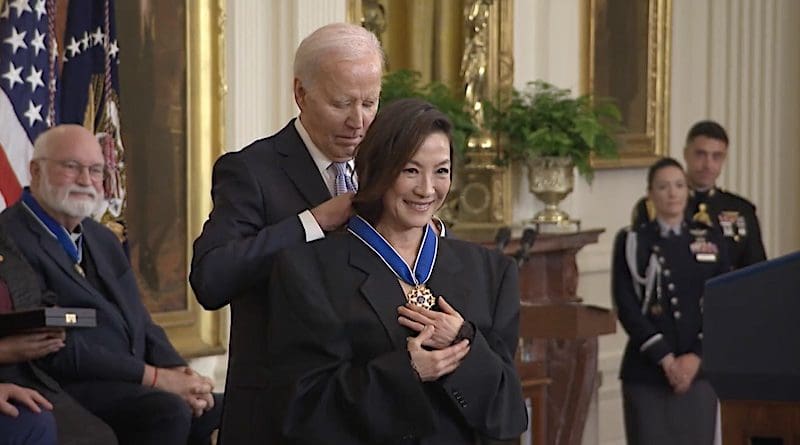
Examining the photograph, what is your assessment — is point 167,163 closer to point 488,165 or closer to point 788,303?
point 488,165

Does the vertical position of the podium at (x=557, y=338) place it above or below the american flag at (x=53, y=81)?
below

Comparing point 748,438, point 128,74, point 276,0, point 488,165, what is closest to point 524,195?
point 488,165

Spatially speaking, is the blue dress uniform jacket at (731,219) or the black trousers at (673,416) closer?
the black trousers at (673,416)

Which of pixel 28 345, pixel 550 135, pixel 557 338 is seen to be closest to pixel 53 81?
pixel 28 345

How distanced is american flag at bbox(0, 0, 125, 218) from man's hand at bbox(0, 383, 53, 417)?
36.6 inches

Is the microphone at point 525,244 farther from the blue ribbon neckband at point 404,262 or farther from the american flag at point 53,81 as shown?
the blue ribbon neckband at point 404,262

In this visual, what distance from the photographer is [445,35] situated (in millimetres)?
8977

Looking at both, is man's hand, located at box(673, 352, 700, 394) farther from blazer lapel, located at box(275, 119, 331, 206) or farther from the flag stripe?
blazer lapel, located at box(275, 119, 331, 206)

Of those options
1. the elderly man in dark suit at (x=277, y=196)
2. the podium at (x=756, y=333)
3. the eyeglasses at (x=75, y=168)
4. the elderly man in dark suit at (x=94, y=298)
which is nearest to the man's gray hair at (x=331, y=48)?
the elderly man in dark suit at (x=277, y=196)

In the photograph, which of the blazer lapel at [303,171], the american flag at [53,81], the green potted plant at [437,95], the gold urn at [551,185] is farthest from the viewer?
the gold urn at [551,185]

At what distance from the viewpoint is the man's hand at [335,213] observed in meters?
3.39

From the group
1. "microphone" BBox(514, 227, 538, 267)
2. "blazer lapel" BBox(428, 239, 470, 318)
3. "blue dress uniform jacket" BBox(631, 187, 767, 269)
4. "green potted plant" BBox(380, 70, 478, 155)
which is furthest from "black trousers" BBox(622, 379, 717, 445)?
"blazer lapel" BBox(428, 239, 470, 318)

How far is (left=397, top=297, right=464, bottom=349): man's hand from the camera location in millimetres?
3205

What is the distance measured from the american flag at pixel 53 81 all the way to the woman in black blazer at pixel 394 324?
304cm
